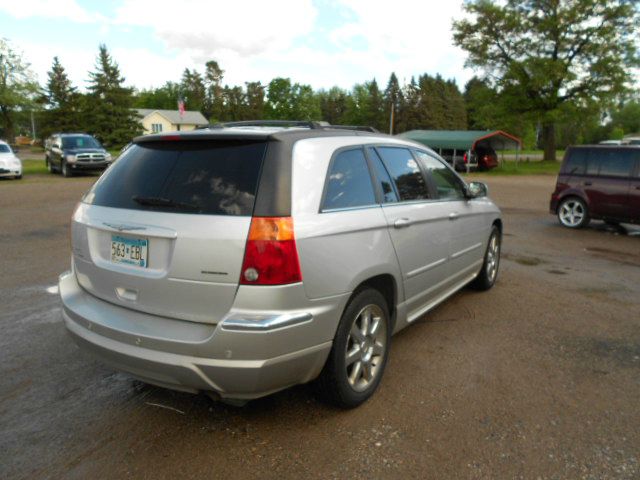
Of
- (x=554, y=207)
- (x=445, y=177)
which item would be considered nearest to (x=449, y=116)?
(x=554, y=207)

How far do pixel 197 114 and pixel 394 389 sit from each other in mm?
96935

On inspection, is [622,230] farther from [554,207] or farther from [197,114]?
[197,114]

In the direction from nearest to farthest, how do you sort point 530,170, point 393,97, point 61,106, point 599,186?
point 599,186
point 530,170
point 61,106
point 393,97

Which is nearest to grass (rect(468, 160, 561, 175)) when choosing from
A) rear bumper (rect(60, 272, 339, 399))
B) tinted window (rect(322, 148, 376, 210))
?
tinted window (rect(322, 148, 376, 210))

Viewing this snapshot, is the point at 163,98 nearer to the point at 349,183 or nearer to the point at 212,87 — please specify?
the point at 212,87

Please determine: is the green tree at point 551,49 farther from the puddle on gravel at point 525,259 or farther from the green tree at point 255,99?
the green tree at point 255,99

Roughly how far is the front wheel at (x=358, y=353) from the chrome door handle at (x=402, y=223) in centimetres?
51

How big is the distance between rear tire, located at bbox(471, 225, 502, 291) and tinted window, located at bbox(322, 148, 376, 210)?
8.79 ft

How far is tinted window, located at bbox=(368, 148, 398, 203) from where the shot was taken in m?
3.51

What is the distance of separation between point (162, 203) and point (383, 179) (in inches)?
62.0

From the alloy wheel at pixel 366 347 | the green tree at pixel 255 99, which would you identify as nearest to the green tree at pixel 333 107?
the green tree at pixel 255 99

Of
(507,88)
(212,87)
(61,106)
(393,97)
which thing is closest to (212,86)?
(212,87)

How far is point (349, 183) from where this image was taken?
3.18 meters

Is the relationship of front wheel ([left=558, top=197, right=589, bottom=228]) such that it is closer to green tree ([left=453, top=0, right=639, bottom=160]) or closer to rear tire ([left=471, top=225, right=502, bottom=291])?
rear tire ([left=471, top=225, right=502, bottom=291])
